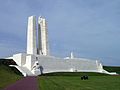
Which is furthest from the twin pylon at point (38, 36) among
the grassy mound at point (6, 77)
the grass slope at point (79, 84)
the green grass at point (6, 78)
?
the grass slope at point (79, 84)

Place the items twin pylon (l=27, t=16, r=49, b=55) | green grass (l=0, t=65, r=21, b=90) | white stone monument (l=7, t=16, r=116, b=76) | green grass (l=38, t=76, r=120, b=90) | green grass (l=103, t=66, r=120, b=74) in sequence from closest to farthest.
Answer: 1. green grass (l=38, t=76, r=120, b=90)
2. green grass (l=0, t=65, r=21, b=90)
3. white stone monument (l=7, t=16, r=116, b=76)
4. twin pylon (l=27, t=16, r=49, b=55)
5. green grass (l=103, t=66, r=120, b=74)

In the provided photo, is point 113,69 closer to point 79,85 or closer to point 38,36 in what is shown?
point 38,36

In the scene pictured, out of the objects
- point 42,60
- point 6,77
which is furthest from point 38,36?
point 6,77

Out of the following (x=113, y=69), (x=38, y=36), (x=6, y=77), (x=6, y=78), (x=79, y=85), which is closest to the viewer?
(x=79, y=85)

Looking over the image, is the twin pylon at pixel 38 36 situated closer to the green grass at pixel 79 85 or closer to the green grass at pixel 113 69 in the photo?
the green grass at pixel 113 69

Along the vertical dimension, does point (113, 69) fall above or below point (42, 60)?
below

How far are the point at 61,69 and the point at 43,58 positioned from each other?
21.2 feet

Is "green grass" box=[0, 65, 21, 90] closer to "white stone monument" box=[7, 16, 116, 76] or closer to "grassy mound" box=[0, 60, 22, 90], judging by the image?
"grassy mound" box=[0, 60, 22, 90]

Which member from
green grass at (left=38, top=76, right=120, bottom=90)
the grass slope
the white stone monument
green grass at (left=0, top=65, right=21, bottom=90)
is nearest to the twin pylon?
the white stone monument

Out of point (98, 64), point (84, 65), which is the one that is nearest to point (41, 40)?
point (84, 65)

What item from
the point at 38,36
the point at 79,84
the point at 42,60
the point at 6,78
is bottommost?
the point at 79,84

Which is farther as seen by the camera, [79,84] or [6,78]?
[6,78]

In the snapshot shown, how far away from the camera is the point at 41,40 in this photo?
63125 mm

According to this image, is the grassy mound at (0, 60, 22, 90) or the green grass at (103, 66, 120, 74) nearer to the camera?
the grassy mound at (0, 60, 22, 90)
